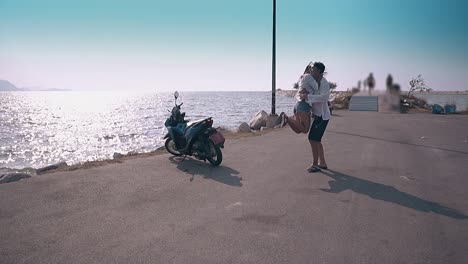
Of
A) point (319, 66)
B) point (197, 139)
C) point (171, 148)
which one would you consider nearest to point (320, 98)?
point (319, 66)

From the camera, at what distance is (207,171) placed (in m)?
7.04

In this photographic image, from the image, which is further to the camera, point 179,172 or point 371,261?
point 179,172

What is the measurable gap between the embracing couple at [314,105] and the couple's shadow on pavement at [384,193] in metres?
0.79

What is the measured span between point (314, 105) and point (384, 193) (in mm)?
2207

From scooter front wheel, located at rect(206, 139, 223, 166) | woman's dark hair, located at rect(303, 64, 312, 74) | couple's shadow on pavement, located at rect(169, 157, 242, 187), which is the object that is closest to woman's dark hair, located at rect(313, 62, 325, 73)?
woman's dark hair, located at rect(303, 64, 312, 74)

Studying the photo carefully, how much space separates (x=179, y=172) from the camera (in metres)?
6.95

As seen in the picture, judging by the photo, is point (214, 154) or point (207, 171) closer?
point (207, 171)

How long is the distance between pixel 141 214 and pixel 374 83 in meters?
5.05

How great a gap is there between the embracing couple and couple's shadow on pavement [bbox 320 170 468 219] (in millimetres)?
793

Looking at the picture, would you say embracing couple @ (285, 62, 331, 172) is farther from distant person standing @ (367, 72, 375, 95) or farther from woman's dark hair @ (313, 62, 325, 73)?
distant person standing @ (367, 72, 375, 95)

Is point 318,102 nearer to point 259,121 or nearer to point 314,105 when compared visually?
point 314,105

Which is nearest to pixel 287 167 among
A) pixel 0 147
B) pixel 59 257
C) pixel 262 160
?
pixel 262 160

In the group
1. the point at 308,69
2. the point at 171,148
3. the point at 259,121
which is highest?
the point at 308,69

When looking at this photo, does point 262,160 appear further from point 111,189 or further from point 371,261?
point 371,261
